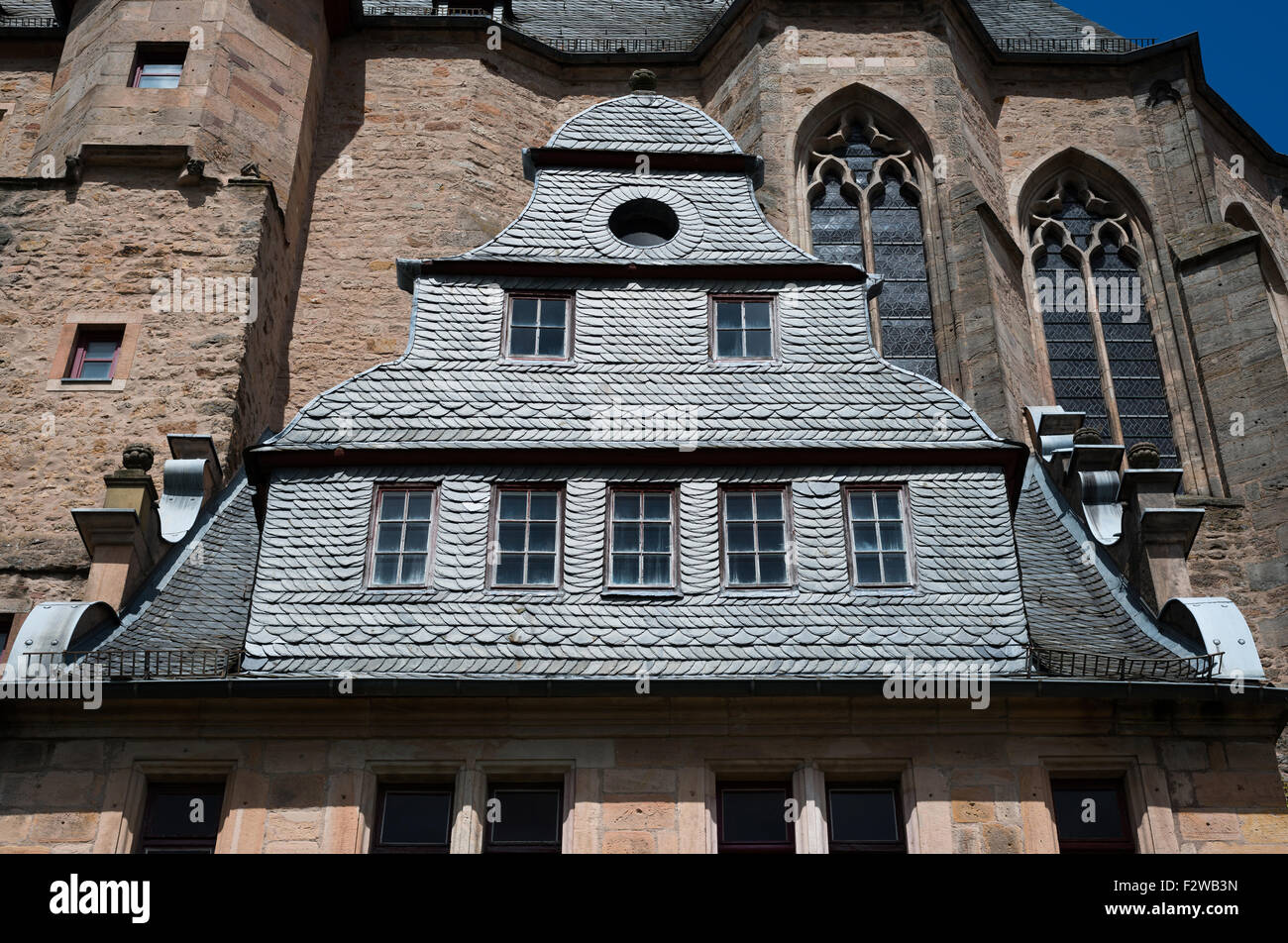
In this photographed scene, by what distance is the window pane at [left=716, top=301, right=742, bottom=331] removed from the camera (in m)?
14.5

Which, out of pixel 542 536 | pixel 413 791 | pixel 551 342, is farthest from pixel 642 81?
pixel 413 791

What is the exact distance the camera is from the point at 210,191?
20734mm

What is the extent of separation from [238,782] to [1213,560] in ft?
40.4

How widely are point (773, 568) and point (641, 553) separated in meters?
0.89

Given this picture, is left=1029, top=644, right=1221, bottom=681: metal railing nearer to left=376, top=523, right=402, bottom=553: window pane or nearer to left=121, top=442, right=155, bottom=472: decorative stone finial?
left=376, top=523, right=402, bottom=553: window pane

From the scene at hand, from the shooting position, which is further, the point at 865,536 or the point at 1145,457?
the point at 1145,457

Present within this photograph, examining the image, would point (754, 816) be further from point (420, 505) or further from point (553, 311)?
point (553, 311)

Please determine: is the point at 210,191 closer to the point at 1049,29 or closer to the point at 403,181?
the point at 403,181

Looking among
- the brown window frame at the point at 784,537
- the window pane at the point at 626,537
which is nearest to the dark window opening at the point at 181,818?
the window pane at the point at 626,537

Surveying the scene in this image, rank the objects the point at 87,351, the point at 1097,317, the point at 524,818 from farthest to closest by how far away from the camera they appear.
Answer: the point at 1097,317, the point at 87,351, the point at 524,818

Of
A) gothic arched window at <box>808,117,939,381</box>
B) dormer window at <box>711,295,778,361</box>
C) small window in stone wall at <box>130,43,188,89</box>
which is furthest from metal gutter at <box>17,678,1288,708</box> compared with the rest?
small window in stone wall at <box>130,43,188,89</box>

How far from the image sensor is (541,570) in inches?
500

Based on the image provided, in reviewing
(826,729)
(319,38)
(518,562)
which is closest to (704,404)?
(518,562)

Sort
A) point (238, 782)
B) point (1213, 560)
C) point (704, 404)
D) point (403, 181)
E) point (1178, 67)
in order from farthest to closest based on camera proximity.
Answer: point (1178, 67) < point (403, 181) < point (1213, 560) < point (704, 404) < point (238, 782)
